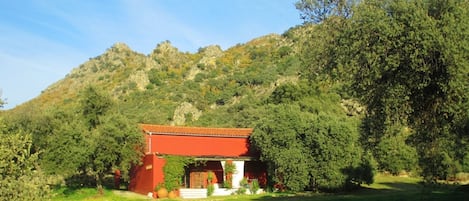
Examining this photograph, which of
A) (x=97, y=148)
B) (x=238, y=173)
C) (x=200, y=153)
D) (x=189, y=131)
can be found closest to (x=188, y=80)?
(x=189, y=131)

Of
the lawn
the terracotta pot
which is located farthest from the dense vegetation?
the terracotta pot

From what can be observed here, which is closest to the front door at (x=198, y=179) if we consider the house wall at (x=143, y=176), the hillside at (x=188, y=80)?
the house wall at (x=143, y=176)

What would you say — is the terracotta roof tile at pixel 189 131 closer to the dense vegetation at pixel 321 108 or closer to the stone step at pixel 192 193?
the dense vegetation at pixel 321 108

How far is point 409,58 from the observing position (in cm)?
1655

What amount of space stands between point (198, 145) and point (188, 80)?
63.1 meters

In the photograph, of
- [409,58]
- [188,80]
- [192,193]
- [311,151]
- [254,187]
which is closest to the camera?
[409,58]

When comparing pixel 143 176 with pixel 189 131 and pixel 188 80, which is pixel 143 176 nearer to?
pixel 189 131

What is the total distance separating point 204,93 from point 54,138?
57588mm

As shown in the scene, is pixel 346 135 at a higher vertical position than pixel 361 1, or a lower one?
lower

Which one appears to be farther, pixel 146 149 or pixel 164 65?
pixel 164 65

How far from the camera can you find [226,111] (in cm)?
8556

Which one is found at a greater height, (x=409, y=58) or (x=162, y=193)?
(x=409, y=58)

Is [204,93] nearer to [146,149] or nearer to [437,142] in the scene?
[146,149]

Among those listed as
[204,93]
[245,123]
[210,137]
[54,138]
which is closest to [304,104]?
[245,123]
